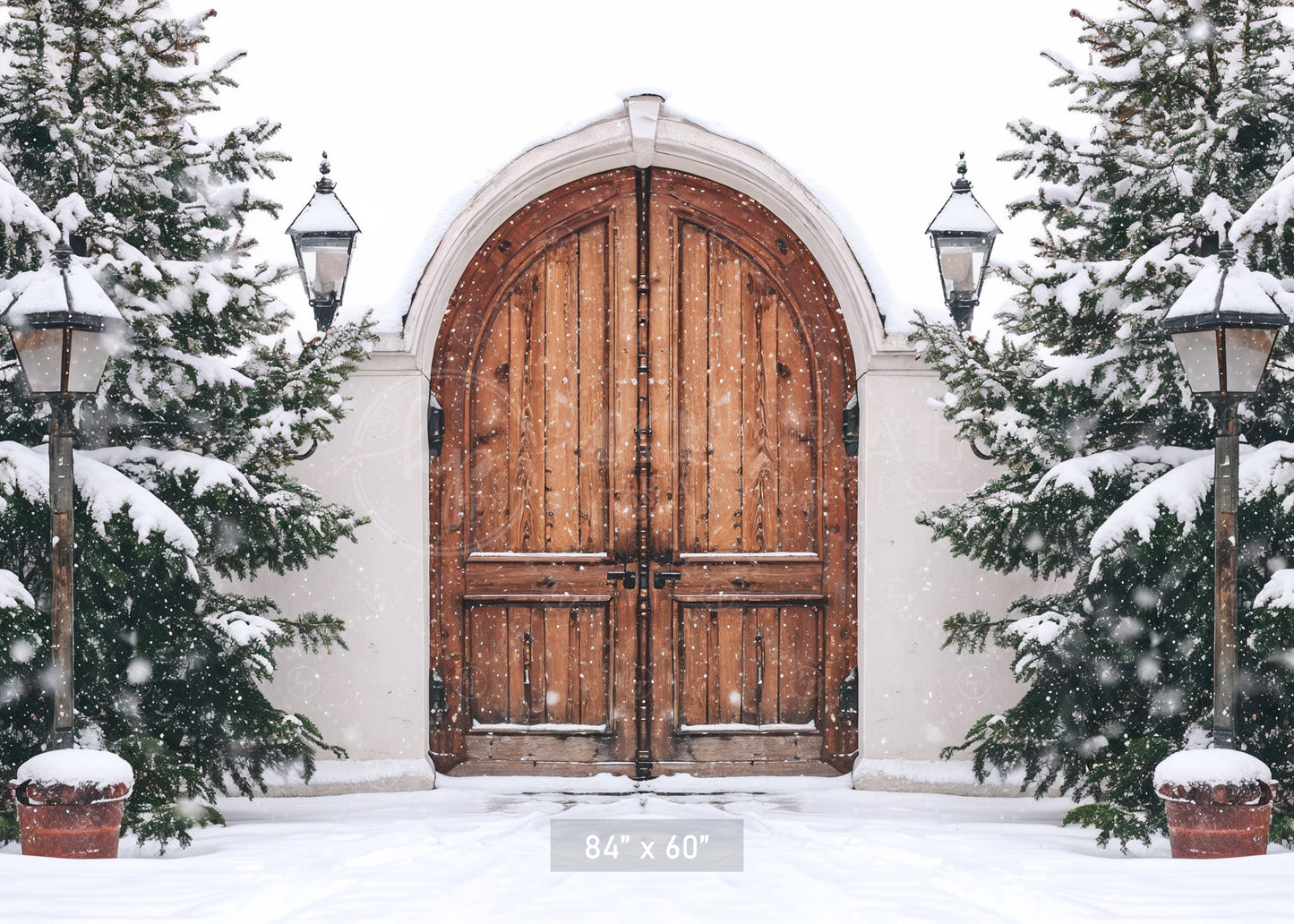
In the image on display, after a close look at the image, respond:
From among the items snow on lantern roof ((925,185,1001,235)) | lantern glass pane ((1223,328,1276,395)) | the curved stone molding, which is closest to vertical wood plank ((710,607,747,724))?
the curved stone molding

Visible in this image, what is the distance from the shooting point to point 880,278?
5379 millimetres

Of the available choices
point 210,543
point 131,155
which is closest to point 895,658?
point 210,543

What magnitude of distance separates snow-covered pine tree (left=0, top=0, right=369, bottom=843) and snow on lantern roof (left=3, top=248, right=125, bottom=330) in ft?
0.81

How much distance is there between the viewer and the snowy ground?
10.6 feet

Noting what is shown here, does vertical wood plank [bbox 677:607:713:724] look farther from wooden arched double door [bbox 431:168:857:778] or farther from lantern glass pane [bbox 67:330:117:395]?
lantern glass pane [bbox 67:330:117:395]

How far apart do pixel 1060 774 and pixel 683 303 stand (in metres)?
3.02

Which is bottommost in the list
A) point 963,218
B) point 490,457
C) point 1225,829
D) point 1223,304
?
point 1225,829

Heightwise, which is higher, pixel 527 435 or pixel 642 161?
pixel 642 161

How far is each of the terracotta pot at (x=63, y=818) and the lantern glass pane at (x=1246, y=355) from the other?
4004 mm

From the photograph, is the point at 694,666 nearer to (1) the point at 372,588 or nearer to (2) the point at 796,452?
(2) the point at 796,452

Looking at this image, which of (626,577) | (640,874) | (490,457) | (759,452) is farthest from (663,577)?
(640,874)

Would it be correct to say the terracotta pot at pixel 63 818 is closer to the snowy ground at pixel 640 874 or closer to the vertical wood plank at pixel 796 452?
the snowy ground at pixel 640 874

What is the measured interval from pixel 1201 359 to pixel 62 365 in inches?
153

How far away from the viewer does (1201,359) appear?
3.68 metres
